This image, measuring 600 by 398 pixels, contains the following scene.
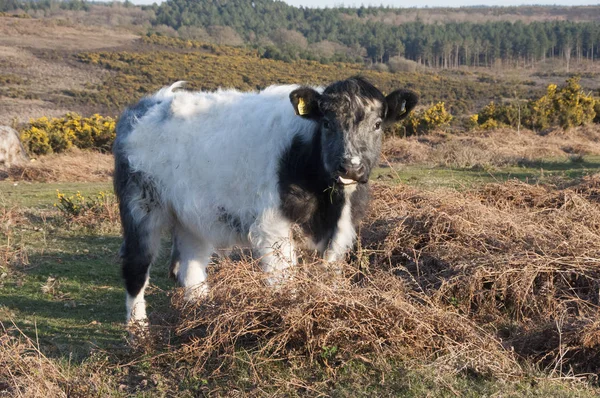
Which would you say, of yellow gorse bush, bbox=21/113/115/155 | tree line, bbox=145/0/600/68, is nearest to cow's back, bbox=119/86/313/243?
yellow gorse bush, bbox=21/113/115/155

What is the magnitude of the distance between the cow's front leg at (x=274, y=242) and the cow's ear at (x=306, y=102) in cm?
87

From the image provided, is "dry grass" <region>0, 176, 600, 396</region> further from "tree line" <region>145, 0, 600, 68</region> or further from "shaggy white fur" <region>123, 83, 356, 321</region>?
"tree line" <region>145, 0, 600, 68</region>

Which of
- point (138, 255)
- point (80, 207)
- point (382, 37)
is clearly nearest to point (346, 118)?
point (138, 255)

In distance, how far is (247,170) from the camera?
551 centimetres

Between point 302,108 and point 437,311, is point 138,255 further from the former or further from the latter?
point 437,311

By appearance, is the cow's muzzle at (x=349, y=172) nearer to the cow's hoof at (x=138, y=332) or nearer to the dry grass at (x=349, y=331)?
the dry grass at (x=349, y=331)

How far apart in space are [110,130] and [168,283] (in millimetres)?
17752

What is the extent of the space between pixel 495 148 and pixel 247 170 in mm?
15062

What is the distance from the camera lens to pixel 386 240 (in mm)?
7055

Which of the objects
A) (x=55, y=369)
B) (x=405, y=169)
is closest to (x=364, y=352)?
(x=55, y=369)

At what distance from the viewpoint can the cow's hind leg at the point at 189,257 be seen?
6.65 metres

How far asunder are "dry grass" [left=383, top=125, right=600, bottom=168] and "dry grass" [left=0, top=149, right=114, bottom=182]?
8712mm

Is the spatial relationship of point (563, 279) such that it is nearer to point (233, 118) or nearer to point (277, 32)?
point (233, 118)

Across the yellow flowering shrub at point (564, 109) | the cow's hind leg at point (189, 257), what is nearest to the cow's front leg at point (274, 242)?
the cow's hind leg at point (189, 257)
